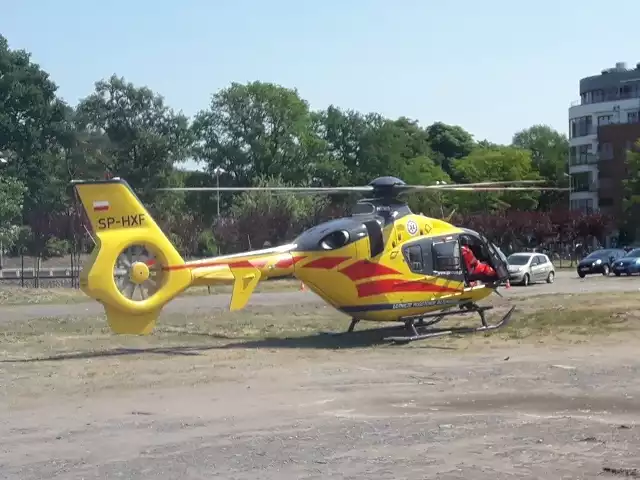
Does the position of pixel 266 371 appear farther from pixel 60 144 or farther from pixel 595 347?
pixel 60 144

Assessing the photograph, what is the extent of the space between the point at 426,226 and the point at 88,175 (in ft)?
203

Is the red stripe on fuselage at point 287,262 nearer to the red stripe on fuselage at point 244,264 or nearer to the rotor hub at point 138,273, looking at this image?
the red stripe on fuselage at point 244,264

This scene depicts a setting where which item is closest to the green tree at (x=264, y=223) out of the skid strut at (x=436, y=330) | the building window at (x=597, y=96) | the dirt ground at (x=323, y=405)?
the skid strut at (x=436, y=330)

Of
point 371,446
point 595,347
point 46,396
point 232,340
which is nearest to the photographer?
point 371,446

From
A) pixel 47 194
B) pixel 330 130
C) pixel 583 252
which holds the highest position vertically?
pixel 330 130

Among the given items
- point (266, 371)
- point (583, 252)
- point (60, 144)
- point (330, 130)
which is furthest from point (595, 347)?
point (330, 130)

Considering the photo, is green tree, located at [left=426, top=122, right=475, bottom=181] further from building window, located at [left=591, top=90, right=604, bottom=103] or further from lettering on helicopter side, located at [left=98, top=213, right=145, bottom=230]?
lettering on helicopter side, located at [left=98, top=213, right=145, bottom=230]

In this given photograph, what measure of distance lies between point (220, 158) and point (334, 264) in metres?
77.4

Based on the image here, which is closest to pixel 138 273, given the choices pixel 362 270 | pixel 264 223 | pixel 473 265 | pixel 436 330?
pixel 362 270

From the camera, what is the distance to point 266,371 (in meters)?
16.9

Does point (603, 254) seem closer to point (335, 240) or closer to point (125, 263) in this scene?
point (335, 240)

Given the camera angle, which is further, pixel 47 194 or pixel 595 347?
pixel 47 194

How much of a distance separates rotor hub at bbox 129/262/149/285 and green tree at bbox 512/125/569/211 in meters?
74.6

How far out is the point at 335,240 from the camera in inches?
838
